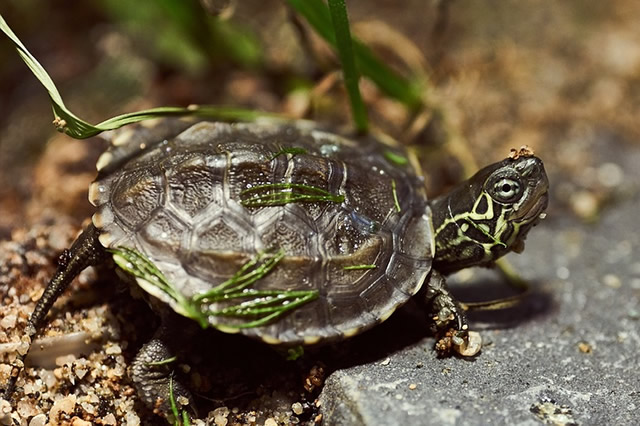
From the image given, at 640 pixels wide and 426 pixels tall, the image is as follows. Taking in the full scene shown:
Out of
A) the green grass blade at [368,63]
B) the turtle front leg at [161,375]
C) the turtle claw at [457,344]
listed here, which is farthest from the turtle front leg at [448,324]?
the green grass blade at [368,63]

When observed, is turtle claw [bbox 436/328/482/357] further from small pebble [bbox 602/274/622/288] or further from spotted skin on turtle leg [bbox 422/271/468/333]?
small pebble [bbox 602/274/622/288]

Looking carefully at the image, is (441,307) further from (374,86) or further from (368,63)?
(374,86)

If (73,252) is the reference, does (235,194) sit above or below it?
above

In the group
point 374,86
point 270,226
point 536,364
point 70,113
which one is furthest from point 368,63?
point 536,364

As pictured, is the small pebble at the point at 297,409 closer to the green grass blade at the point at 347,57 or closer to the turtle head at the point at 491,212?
the turtle head at the point at 491,212

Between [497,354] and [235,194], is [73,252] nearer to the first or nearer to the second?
[235,194]

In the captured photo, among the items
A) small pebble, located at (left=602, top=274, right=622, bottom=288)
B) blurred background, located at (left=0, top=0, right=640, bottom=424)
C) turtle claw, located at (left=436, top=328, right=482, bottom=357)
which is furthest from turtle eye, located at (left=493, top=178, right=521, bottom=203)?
small pebble, located at (left=602, top=274, right=622, bottom=288)

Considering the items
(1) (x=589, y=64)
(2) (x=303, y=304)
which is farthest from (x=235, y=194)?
(1) (x=589, y=64)
